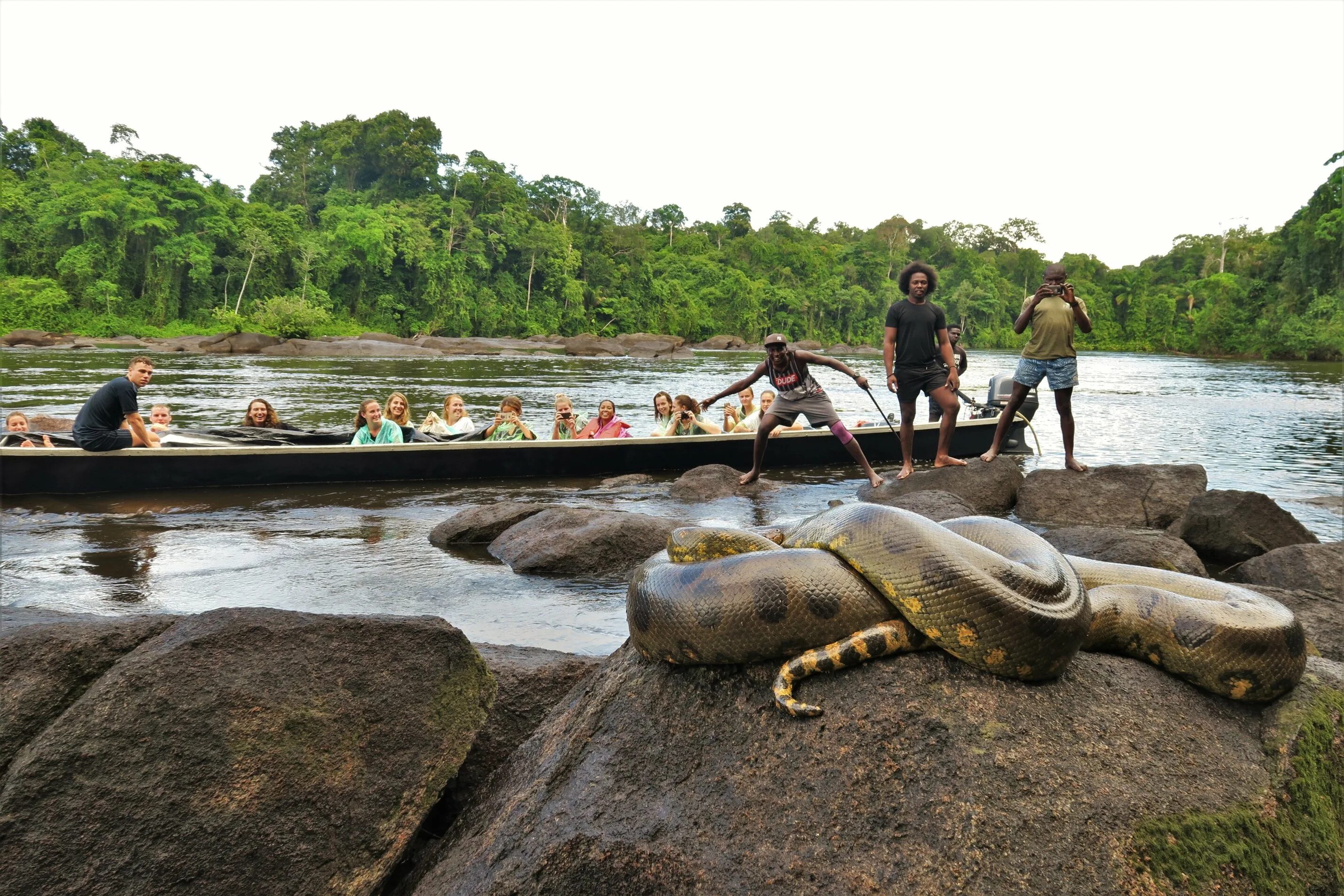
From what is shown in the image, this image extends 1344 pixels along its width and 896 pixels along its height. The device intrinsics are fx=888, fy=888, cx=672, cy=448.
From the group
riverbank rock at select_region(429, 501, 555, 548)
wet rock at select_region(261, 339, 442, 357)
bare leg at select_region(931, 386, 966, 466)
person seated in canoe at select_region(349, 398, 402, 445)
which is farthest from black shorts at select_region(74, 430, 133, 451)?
wet rock at select_region(261, 339, 442, 357)

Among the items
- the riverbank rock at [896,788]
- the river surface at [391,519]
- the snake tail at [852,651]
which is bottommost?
the river surface at [391,519]

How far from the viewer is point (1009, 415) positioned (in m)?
10.6

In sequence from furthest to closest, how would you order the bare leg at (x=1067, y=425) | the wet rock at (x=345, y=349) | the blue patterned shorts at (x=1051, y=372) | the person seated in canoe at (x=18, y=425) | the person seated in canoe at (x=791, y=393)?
the wet rock at (x=345, y=349)
the person seated in canoe at (x=18, y=425)
the person seated in canoe at (x=791, y=393)
the bare leg at (x=1067, y=425)
the blue patterned shorts at (x=1051, y=372)

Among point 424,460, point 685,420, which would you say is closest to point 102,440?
point 424,460

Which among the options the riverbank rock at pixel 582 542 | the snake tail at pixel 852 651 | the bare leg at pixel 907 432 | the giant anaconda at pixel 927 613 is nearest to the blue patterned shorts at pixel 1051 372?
the bare leg at pixel 907 432

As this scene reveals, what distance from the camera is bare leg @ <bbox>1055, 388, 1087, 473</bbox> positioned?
10.1 m

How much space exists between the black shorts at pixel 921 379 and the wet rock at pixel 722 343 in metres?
68.0

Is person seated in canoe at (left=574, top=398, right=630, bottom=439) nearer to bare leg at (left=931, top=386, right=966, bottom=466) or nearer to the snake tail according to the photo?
bare leg at (left=931, top=386, right=966, bottom=466)

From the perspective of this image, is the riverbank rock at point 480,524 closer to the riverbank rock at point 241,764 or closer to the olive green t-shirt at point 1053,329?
the olive green t-shirt at point 1053,329

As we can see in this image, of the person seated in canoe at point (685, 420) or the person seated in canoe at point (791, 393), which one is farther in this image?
the person seated in canoe at point (685, 420)

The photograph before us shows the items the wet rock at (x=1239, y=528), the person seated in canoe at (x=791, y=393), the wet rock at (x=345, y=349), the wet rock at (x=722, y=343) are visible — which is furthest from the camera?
the wet rock at (x=722, y=343)

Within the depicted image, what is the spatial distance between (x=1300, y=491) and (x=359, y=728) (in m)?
14.8

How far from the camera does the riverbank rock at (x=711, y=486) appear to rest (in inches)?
465

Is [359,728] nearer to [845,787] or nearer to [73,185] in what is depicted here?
[845,787]
